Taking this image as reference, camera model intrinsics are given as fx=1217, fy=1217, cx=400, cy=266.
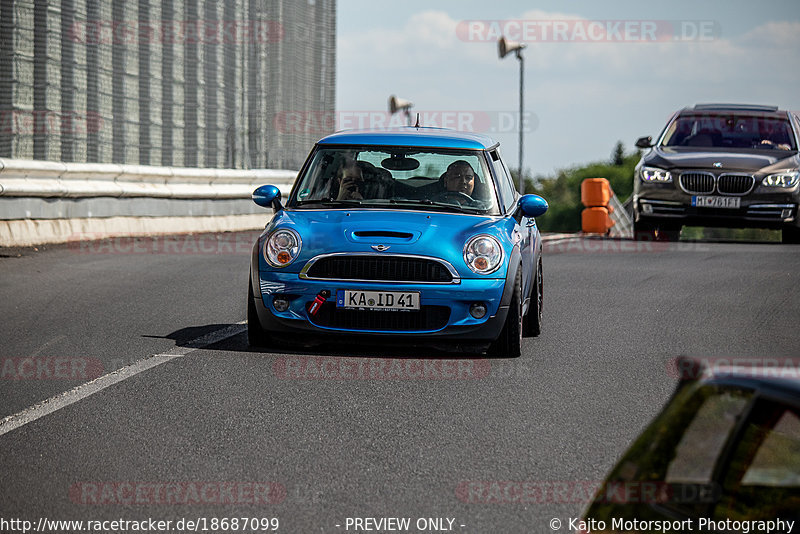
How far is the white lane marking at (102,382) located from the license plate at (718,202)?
31.7ft

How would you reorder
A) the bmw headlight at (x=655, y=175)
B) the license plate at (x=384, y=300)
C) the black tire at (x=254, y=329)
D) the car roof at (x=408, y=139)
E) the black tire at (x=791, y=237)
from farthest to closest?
the black tire at (x=791, y=237) → the bmw headlight at (x=655, y=175) → the car roof at (x=408, y=139) → the black tire at (x=254, y=329) → the license plate at (x=384, y=300)

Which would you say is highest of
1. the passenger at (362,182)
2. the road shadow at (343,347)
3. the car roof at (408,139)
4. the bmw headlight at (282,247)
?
the car roof at (408,139)

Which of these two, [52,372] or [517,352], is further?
[517,352]

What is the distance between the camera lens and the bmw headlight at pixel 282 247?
7840mm

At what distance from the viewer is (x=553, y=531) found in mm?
4184

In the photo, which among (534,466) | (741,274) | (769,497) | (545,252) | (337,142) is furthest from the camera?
(545,252)

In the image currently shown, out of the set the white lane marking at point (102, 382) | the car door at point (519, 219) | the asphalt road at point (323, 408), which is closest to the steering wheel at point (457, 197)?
the car door at point (519, 219)

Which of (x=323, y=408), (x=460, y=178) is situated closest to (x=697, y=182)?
(x=460, y=178)

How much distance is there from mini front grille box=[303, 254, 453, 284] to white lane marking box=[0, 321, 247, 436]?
1.12 meters

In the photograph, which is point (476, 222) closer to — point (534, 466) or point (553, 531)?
point (534, 466)

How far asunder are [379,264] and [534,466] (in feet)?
9.31

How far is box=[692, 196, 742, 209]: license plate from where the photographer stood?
16.8 m

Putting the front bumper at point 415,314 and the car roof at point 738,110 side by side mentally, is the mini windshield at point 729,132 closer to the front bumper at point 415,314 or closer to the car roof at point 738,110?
the car roof at point 738,110

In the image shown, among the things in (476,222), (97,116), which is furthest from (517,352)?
(97,116)
